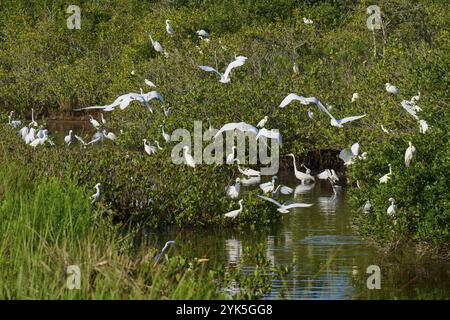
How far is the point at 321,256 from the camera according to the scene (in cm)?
1290

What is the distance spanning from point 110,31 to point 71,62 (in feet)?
5.66

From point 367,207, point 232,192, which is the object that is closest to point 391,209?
point 367,207

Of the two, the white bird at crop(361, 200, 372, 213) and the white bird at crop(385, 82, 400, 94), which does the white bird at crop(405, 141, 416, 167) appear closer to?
the white bird at crop(361, 200, 372, 213)

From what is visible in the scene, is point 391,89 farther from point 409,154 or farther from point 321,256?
point 321,256

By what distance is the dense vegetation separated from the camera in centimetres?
1313

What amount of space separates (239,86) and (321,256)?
9.01 m

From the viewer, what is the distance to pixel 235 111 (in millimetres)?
21406

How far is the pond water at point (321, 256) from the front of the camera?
11.0 metres

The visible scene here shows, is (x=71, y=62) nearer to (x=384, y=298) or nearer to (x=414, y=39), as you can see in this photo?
(x=414, y=39)

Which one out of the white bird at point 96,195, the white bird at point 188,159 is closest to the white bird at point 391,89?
the white bird at point 188,159

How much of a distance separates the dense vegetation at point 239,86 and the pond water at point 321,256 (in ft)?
0.96

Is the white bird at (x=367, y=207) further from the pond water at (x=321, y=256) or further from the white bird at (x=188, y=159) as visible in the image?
the white bird at (x=188, y=159)

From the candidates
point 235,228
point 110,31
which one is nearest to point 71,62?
point 110,31
